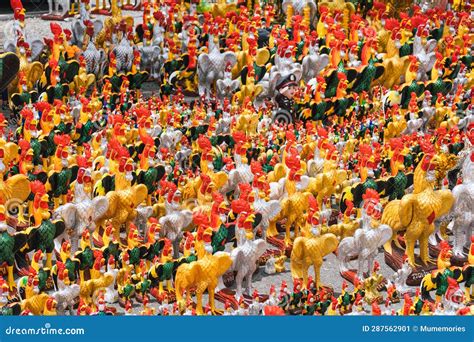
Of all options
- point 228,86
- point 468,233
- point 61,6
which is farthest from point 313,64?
point 61,6

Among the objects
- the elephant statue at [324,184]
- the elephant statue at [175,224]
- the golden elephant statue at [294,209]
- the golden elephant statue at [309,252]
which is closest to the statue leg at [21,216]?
the elephant statue at [175,224]

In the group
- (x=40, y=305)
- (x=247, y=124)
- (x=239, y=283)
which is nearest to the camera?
→ (x=40, y=305)

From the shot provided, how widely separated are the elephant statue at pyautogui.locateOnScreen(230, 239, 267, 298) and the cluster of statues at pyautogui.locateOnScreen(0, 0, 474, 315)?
1.0 inches

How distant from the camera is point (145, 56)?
2550cm

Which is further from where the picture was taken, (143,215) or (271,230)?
(271,230)

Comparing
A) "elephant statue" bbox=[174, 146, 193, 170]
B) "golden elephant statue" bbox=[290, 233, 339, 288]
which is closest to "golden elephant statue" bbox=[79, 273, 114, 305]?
"golden elephant statue" bbox=[290, 233, 339, 288]

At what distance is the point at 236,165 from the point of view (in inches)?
733

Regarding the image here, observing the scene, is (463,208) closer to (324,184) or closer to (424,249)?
(424,249)

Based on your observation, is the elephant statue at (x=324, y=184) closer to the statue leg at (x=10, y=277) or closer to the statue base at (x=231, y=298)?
the statue base at (x=231, y=298)

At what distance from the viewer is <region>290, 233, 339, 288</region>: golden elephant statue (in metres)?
15.8

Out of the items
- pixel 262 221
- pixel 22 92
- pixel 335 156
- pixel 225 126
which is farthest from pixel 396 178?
pixel 22 92

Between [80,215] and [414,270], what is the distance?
4.69m

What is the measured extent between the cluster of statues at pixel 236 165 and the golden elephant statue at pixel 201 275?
0.02 m

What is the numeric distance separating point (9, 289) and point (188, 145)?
19.1ft
